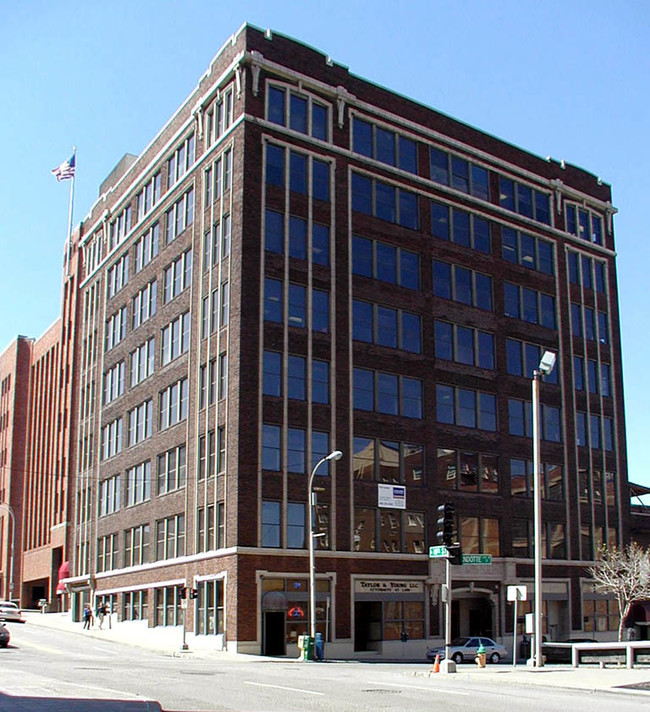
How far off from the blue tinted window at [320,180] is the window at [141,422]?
685 inches

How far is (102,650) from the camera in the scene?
155 feet

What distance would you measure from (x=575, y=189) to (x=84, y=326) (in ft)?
128

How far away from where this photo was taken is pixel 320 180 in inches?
2205

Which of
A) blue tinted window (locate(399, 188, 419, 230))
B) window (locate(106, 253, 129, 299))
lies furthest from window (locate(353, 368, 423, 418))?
window (locate(106, 253, 129, 299))

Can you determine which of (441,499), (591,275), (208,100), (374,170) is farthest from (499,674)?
(591,275)

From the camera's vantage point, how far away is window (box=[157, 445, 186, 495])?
56.0 meters

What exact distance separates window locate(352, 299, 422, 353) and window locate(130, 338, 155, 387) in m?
14.8

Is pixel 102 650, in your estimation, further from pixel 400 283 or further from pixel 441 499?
pixel 400 283

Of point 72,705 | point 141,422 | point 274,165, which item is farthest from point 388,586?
point 72,705

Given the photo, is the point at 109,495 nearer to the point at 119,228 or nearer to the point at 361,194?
the point at 119,228

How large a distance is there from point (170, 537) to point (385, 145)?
26875 mm

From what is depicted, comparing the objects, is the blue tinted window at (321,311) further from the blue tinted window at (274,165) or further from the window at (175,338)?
the window at (175,338)

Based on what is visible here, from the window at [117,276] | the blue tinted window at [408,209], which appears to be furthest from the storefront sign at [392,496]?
the window at [117,276]

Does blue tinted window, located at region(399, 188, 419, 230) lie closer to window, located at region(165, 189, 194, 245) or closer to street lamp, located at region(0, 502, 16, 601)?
window, located at region(165, 189, 194, 245)
